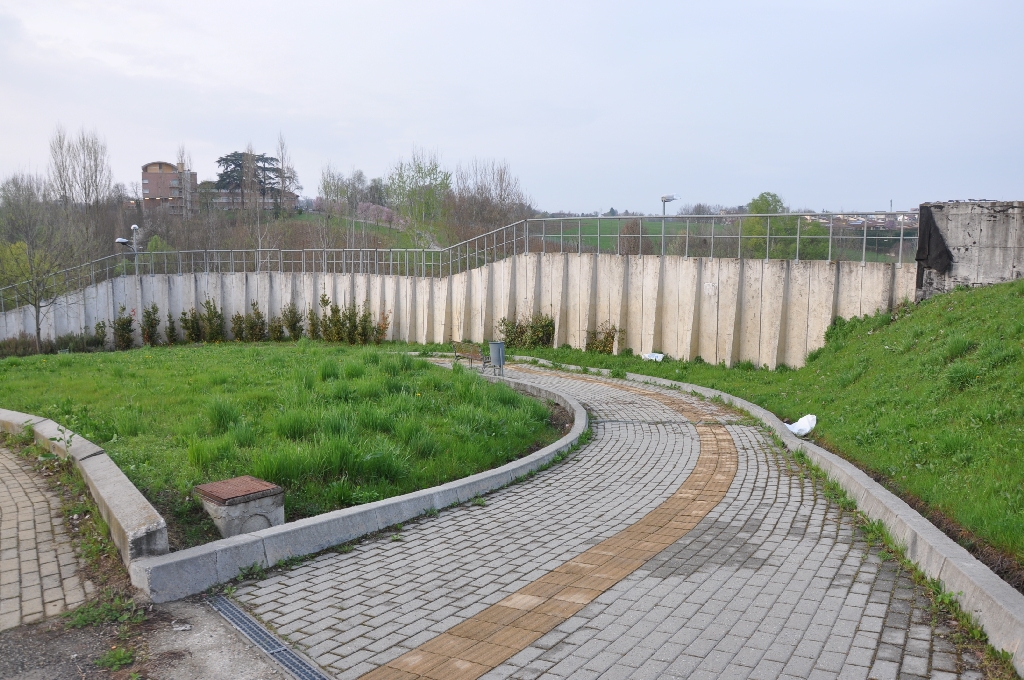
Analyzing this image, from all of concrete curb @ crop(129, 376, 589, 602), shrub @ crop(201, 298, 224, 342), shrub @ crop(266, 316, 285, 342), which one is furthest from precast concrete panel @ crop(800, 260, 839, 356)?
shrub @ crop(201, 298, 224, 342)

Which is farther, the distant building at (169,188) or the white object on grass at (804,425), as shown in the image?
the distant building at (169,188)

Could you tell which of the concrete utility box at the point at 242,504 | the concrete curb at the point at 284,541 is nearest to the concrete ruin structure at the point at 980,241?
the concrete curb at the point at 284,541

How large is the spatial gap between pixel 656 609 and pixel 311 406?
5.77 metres

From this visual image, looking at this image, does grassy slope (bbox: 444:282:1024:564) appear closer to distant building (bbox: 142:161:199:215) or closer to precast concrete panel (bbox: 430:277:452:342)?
precast concrete panel (bbox: 430:277:452:342)

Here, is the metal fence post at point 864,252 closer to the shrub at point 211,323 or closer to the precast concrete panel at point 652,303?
the precast concrete panel at point 652,303

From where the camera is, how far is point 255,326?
3309 centimetres

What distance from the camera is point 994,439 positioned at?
693 centimetres

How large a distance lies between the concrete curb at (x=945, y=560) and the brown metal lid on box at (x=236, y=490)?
16.0 ft

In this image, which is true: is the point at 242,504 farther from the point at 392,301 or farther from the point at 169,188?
the point at 169,188

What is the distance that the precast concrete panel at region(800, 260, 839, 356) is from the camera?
16.0 meters

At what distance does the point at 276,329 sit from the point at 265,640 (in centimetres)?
2978

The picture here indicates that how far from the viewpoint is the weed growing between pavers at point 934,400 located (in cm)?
600

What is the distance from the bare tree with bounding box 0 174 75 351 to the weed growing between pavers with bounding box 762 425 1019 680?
35.0 metres

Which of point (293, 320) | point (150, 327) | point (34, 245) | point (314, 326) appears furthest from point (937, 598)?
point (34, 245)
